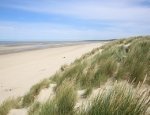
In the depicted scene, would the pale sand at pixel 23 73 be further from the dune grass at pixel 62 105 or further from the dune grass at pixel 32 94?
the dune grass at pixel 62 105

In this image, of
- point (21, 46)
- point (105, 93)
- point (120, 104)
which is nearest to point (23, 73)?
point (105, 93)

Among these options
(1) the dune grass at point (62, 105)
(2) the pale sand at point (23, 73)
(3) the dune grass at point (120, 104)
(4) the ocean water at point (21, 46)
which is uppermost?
(3) the dune grass at point (120, 104)

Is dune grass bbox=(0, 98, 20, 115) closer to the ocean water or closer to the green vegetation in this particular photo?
the green vegetation

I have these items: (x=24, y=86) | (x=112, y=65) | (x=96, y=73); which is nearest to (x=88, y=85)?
(x=96, y=73)

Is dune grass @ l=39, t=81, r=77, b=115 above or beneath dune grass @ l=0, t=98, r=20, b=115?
above

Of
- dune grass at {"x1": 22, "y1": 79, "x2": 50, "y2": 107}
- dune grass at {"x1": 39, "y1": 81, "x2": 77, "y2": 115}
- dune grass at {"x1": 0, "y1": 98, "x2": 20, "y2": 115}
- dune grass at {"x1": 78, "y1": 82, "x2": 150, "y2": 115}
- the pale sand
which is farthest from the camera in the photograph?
the pale sand

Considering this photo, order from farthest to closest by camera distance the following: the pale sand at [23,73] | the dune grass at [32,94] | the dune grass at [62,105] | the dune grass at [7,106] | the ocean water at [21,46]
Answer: the ocean water at [21,46] → the pale sand at [23,73] → the dune grass at [32,94] → the dune grass at [7,106] → the dune grass at [62,105]

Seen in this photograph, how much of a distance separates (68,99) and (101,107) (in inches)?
39.9

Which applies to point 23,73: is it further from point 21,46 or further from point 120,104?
point 21,46

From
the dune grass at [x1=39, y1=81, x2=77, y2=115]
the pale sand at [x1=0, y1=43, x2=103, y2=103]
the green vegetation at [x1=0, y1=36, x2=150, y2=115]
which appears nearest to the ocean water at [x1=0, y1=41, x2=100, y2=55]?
the pale sand at [x1=0, y1=43, x2=103, y2=103]

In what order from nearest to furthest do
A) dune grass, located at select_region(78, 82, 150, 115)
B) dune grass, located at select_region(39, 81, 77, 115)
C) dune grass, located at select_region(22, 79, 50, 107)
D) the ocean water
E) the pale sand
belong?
dune grass, located at select_region(78, 82, 150, 115) → dune grass, located at select_region(39, 81, 77, 115) → dune grass, located at select_region(22, 79, 50, 107) → the pale sand → the ocean water

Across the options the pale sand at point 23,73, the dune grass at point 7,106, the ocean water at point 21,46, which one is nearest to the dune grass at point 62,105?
the dune grass at point 7,106

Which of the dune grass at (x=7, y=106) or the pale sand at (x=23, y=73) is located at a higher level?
the dune grass at (x=7, y=106)

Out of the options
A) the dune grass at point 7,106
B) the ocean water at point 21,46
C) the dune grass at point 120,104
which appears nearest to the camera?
the dune grass at point 120,104
